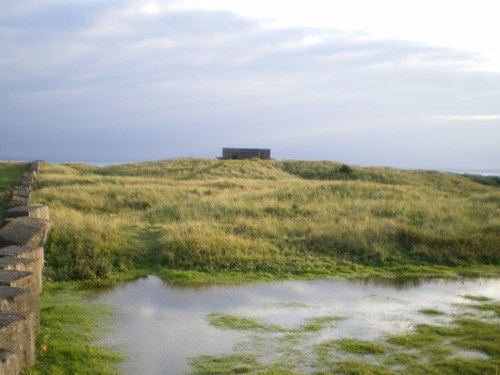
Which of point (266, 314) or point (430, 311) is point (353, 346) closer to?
point (266, 314)

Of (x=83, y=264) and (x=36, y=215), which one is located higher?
(x=36, y=215)

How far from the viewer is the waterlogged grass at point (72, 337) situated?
7.89 meters

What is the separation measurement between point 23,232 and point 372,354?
6.93 m

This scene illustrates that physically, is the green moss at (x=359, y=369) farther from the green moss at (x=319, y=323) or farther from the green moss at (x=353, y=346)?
the green moss at (x=319, y=323)

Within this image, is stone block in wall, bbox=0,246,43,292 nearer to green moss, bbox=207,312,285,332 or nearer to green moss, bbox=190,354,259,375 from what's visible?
green moss, bbox=190,354,259,375

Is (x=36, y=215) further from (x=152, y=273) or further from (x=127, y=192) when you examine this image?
(x=127, y=192)

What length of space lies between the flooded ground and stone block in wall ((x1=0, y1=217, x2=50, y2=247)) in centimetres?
182

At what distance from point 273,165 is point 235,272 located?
38.3 m

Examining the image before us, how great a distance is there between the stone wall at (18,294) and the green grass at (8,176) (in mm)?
11275

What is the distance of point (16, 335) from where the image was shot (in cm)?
671

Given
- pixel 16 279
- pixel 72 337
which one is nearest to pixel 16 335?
pixel 16 279

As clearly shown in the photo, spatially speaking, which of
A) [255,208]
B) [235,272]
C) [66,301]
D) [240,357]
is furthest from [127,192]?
[240,357]

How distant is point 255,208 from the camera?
69.3 feet

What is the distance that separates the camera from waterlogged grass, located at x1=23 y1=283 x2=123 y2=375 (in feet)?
25.9
